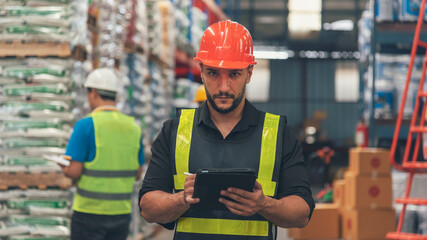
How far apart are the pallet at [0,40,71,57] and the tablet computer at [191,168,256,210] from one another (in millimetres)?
3254

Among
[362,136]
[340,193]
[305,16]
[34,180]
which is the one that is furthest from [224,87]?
[305,16]

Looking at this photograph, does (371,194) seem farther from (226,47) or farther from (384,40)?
(226,47)

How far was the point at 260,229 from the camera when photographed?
8.09 feet

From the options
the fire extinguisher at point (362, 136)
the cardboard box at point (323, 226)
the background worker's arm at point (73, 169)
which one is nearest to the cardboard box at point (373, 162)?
the fire extinguisher at point (362, 136)

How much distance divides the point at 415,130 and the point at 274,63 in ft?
69.8

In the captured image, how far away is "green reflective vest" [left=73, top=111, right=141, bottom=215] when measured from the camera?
14.9 ft

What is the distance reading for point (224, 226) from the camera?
2.45 meters

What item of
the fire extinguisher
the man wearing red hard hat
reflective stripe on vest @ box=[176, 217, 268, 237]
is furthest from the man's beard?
the fire extinguisher

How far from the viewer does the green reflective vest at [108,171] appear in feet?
14.9

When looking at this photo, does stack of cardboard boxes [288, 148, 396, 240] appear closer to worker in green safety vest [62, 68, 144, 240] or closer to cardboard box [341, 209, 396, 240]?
cardboard box [341, 209, 396, 240]

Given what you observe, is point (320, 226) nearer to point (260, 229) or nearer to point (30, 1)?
point (30, 1)

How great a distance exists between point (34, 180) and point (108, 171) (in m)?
0.91

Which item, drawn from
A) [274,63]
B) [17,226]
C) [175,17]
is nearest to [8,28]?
[17,226]

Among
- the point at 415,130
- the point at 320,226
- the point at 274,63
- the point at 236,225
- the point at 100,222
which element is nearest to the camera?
the point at 236,225
